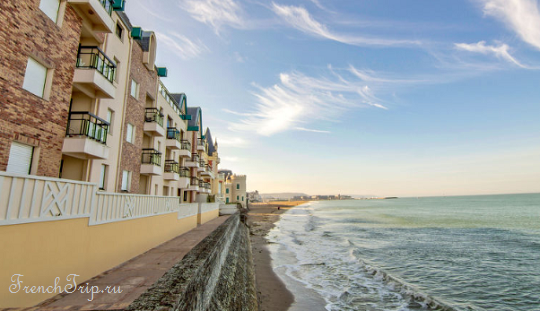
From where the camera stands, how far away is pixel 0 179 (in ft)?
15.4

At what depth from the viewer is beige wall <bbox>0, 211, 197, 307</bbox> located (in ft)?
15.6

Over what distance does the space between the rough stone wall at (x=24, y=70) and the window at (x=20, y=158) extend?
0.26 meters

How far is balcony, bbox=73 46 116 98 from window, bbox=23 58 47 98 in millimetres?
1804

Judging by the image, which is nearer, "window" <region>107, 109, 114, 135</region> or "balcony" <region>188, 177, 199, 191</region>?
"window" <region>107, 109, 114, 135</region>

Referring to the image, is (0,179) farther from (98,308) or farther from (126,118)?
(126,118)

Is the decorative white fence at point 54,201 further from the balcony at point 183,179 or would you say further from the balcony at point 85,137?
the balcony at point 183,179

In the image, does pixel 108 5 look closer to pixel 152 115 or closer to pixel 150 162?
pixel 152 115

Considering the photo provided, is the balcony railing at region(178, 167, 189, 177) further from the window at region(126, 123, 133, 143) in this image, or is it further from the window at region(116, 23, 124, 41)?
the window at region(116, 23, 124, 41)

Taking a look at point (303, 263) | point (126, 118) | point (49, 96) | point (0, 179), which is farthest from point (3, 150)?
point (303, 263)

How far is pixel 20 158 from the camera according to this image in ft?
28.1

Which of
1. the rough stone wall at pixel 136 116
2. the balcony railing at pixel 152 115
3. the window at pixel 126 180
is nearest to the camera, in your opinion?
the window at pixel 126 180

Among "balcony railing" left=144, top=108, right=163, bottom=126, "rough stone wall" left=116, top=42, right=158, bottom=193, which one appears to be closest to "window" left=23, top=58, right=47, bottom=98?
"rough stone wall" left=116, top=42, right=158, bottom=193

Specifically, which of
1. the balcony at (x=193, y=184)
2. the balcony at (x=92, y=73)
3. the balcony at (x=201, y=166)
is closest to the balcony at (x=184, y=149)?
the balcony at (x=193, y=184)

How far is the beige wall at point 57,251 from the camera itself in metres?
4.75
